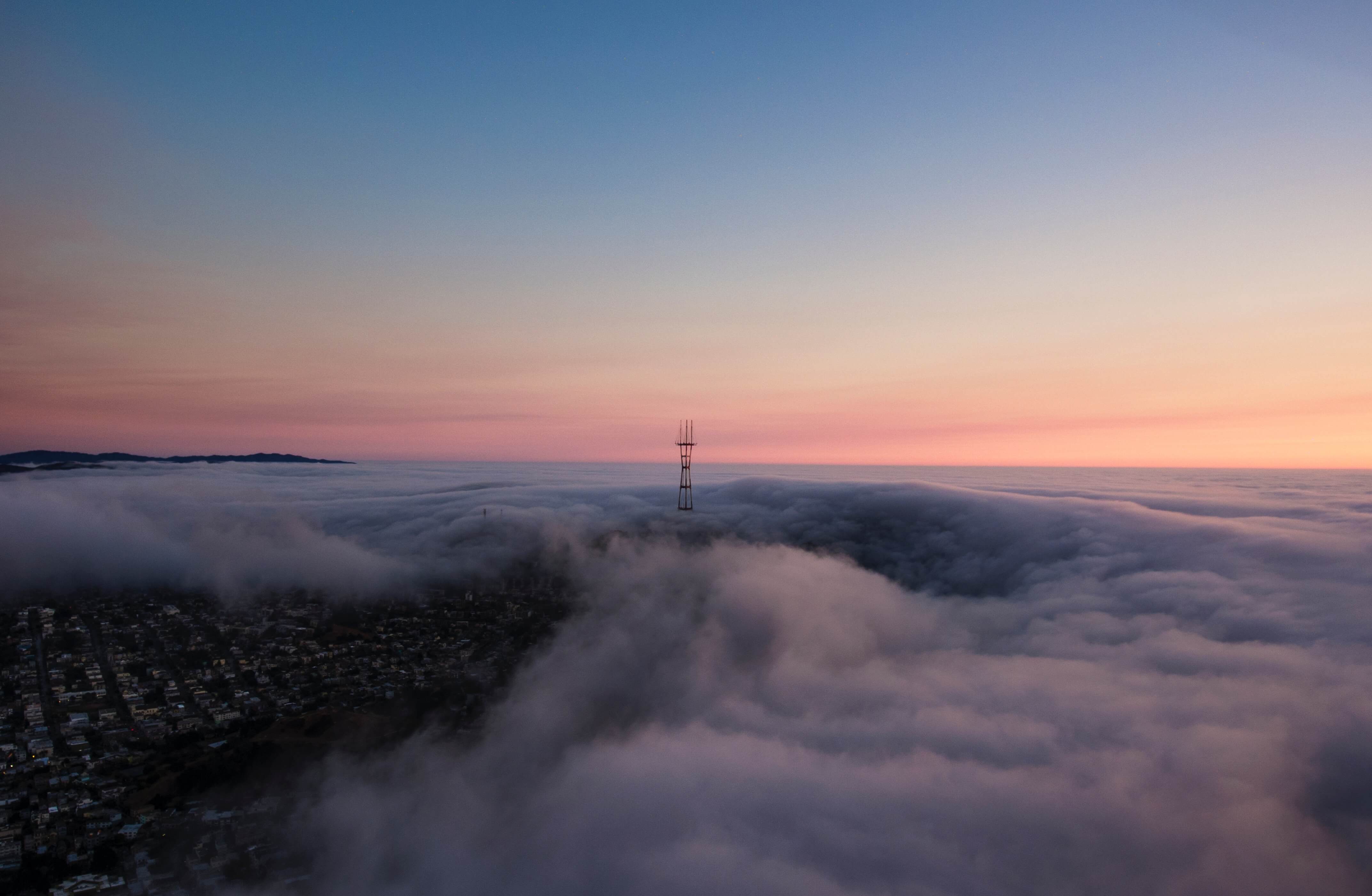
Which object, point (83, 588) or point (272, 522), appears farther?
point (272, 522)

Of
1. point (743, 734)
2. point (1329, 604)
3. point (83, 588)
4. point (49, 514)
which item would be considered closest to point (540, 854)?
point (743, 734)

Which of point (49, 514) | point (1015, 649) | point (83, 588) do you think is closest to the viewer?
point (1015, 649)

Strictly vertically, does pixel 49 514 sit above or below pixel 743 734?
above

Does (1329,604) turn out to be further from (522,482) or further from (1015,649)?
(522,482)

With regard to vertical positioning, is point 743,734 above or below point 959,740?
below

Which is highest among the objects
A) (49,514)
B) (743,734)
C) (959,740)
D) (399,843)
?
(49,514)

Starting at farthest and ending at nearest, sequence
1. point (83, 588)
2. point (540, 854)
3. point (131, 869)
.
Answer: point (83, 588)
point (540, 854)
point (131, 869)

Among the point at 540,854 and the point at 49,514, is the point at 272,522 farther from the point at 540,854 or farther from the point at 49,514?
the point at 540,854

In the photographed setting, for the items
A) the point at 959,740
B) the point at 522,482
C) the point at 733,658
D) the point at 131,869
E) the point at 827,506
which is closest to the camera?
the point at 131,869

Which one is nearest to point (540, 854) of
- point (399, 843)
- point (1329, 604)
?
point (399, 843)
